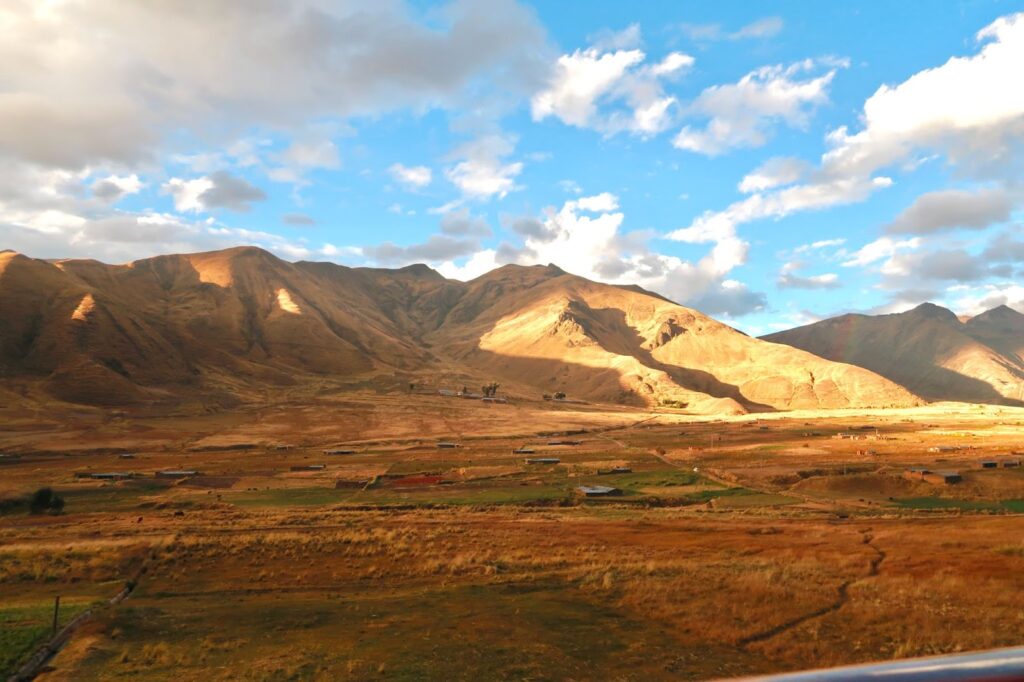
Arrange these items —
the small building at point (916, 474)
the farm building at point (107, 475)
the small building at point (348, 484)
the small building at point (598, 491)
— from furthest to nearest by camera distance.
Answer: the farm building at point (107, 475)
the small building at point (348, 484)
the small building at point (598, 491)
the small building at point (916, 474)

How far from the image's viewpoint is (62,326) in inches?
7042

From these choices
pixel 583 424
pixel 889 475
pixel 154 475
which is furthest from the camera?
pixel 583 424

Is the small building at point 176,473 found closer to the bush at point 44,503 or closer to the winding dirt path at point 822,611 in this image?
the bush at point 44,503

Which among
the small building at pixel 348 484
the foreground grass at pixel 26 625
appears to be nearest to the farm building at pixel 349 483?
the small building at pixel 348 484

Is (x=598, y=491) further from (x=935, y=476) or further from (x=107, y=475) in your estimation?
(x=107, y=475)

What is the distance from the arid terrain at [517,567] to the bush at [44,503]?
68.8 inches

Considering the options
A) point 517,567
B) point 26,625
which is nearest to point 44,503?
point 26,625

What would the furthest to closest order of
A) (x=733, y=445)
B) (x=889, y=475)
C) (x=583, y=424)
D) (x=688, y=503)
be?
(x=583, y=424), (x=733, y=445), (x=889, y=475), (x=688, y=503)

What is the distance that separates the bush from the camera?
59000 millimetres

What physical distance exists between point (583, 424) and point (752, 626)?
12411 centimetres

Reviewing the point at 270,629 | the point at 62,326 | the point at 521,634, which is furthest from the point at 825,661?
the point at 62,326

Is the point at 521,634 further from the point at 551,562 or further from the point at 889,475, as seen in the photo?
the point at 889,475

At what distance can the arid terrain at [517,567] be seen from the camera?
79.8 ft

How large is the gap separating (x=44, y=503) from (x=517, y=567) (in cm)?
5016
